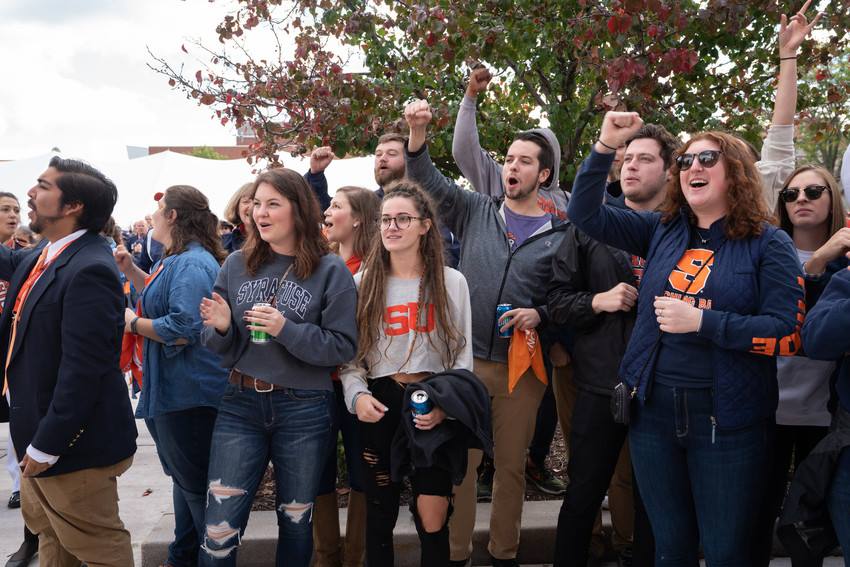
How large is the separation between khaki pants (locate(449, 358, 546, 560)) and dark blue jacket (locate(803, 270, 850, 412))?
1.47 metres

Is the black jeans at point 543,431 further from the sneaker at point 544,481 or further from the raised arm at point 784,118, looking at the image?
the raised arm at point 784,118

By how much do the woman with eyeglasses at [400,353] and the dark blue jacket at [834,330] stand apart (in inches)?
55.3

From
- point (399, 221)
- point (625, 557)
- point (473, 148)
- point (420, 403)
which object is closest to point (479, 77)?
point (473, 148)

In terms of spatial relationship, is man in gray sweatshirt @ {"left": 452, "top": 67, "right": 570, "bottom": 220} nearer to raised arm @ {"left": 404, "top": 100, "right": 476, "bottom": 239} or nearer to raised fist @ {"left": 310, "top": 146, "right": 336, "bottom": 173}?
raised arm @ {"left": 404, "top": 100, "right": 476, "bottom": 239}

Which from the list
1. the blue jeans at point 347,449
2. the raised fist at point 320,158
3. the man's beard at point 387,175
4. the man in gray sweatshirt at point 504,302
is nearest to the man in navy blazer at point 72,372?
the blue jeans at point 347,449

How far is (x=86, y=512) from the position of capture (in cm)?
300

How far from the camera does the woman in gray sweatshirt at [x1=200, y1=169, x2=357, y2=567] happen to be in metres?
3.00

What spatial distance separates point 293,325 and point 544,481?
2.54m

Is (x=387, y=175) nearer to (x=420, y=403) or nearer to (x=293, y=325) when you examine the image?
(x=293, y=325)

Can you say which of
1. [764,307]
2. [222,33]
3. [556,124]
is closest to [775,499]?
[764,307]

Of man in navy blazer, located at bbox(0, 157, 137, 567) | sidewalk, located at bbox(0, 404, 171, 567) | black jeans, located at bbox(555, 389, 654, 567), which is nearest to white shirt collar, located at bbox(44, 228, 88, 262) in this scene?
man in navy blazer, located at bbox(0, 157, 137, 567)

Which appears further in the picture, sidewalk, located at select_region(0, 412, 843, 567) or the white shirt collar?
sidewalk, located at select_region(0, 412, 843, 567)

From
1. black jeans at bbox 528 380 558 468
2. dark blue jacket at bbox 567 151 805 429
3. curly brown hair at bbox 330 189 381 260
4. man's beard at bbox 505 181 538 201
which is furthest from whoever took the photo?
black jeans at bbox 528 380 558 468

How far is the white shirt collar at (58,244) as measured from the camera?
307cm
